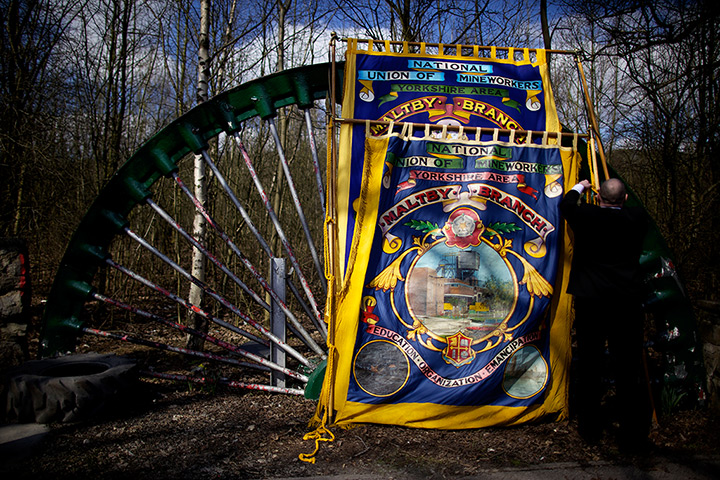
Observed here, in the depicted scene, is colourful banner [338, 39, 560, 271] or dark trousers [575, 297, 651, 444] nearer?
dark trousers [575, 297, 651, 444]

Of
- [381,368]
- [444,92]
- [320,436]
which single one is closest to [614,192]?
[444,92]

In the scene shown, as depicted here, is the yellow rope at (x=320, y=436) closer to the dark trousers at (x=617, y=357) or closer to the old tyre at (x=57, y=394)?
the old tyre at (x=57, y=394)

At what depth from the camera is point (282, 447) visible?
3.57m

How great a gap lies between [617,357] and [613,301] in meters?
0.42

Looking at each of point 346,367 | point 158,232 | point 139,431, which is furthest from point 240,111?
point 158,232

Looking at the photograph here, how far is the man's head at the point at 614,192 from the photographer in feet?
11.6

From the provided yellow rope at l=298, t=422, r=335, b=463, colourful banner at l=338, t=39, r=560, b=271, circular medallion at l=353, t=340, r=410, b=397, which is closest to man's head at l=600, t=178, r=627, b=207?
colourful banner at l=338, t=39, r=560, b=271

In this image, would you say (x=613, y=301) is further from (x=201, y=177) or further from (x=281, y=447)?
(x=201, y=177)

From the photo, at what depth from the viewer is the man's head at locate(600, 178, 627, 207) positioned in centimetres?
352

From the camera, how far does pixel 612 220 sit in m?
3.39

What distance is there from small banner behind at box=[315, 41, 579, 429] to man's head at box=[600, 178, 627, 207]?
1.71ft

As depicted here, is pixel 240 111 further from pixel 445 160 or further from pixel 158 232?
pixel 158 232

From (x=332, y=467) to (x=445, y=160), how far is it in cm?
253

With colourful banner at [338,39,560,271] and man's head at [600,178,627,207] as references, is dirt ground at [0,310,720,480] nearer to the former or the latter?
man's head at [600,178,627,207]
